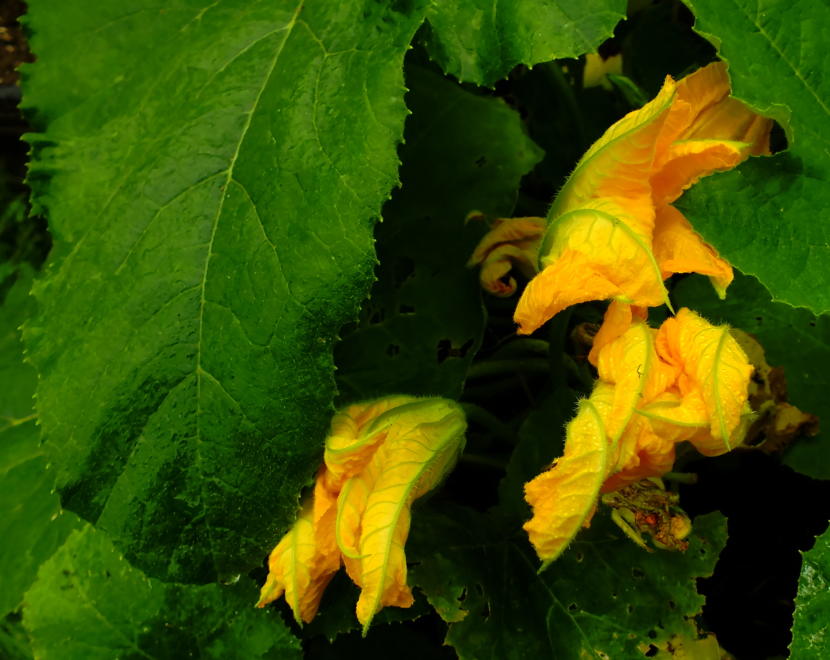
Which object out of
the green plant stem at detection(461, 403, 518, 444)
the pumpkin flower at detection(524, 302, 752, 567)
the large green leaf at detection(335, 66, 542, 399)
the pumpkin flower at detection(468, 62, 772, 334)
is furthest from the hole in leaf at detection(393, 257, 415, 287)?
the pumpkin flower at detection(524, 302, 752, 567)

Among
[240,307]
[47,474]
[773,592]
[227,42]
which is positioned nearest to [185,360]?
[240,307]

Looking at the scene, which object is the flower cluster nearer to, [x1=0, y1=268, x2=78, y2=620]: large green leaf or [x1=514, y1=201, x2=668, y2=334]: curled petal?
[x1=514, y1=201, x2=668, y2=334]: curled petal

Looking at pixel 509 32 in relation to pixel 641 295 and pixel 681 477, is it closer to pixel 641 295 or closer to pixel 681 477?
pixel 641 295

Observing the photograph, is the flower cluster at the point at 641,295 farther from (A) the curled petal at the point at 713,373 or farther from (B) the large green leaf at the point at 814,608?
(B) the large green leaf at the point at 814,608

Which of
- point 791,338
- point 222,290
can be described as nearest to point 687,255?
point 791,338

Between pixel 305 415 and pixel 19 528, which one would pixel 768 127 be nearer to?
pixel 305 415

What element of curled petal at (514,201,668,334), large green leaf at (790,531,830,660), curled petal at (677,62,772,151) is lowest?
large green leaf at (790,531,830,660)

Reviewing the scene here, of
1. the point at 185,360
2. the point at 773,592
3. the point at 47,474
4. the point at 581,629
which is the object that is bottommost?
the point at 773,592
